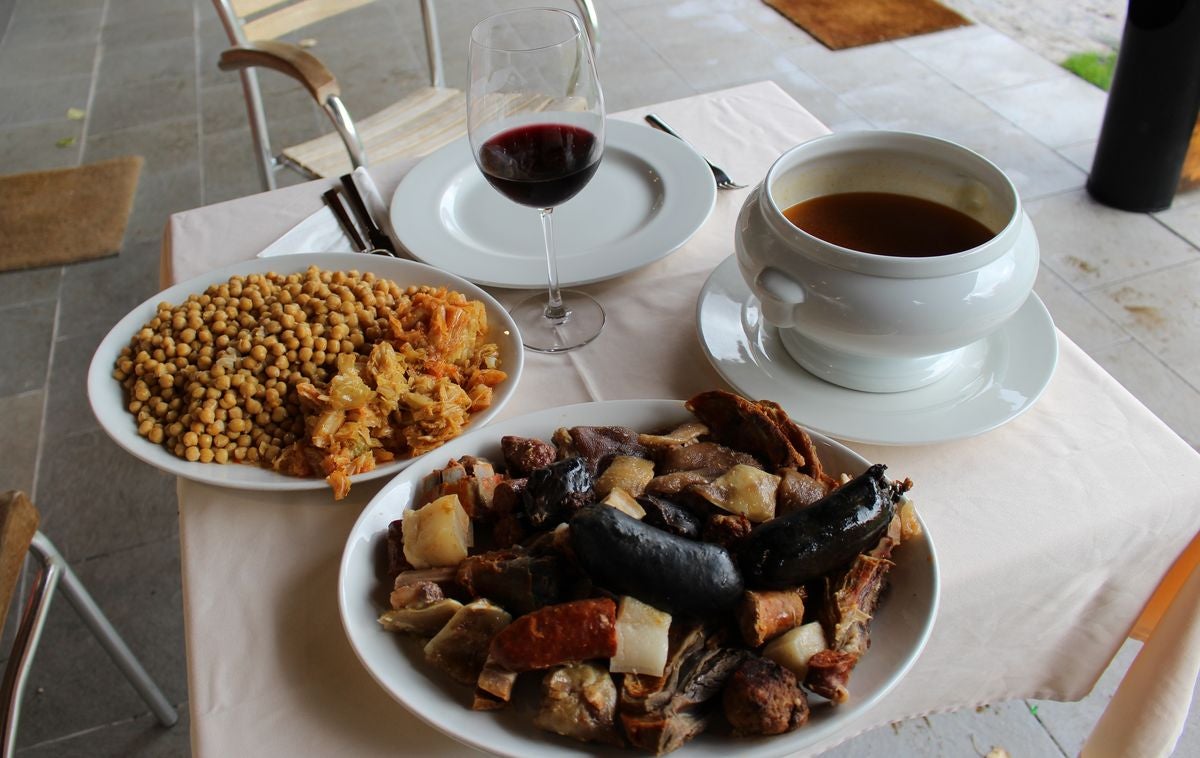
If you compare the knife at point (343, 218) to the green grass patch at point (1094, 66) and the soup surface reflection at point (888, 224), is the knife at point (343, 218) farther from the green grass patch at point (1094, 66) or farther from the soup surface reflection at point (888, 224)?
the green grass patch at point (1094, 66)

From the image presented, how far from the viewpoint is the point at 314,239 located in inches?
49.4

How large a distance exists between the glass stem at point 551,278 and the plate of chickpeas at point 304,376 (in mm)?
76

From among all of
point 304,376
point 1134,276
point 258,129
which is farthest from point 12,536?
point 1134,276

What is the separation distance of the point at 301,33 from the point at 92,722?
12.1 feet

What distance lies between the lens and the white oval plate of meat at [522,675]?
24.9 inches

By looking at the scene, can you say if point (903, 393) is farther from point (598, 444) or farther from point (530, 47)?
point (530, 47)

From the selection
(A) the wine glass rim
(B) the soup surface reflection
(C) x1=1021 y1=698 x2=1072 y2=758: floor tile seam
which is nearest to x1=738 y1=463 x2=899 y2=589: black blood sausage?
(B) the soup surface reflection

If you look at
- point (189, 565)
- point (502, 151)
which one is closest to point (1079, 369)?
point (502, 151)

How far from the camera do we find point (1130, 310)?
260 cm

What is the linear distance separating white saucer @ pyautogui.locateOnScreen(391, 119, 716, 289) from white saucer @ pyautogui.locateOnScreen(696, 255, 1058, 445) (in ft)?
0.60

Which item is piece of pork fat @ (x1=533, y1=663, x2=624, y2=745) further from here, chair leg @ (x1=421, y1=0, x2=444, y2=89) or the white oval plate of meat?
chair leg @ (x1=421, y1=0, x2=444, y2=89)

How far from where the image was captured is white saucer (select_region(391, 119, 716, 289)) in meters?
1.15

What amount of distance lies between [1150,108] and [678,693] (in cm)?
281

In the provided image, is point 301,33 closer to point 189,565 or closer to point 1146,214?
point 1146,214
